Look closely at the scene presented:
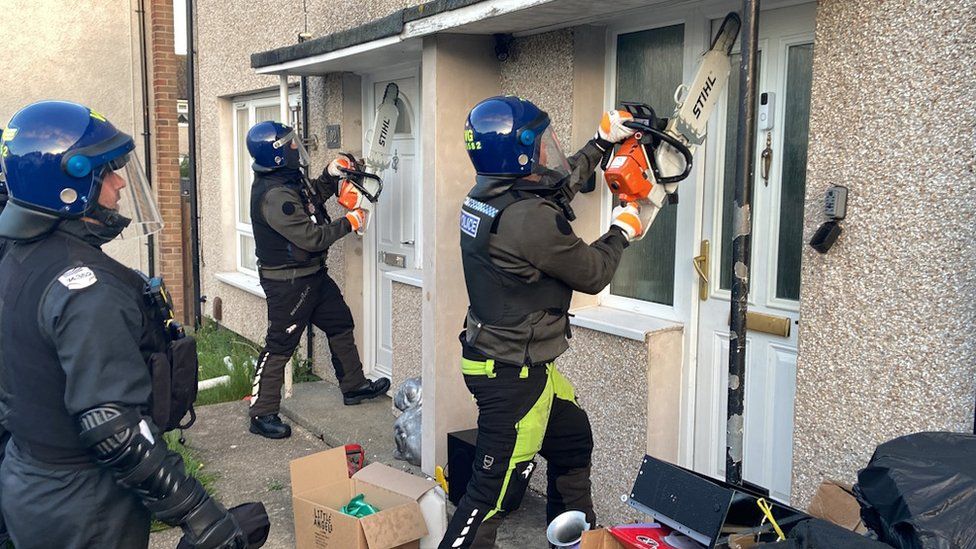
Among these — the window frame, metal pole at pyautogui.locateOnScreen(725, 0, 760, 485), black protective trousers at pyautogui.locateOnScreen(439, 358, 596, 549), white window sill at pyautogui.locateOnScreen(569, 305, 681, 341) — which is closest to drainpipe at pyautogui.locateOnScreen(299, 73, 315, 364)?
white window sill at pyautogui.locateOnScreen(569, 305, 681, 341)

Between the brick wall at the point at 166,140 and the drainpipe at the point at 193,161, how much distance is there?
386mm

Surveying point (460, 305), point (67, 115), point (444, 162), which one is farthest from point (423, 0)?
point (67, 115)

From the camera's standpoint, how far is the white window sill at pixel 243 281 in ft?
27.3

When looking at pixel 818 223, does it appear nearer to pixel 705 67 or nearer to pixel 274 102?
pixel 705 67

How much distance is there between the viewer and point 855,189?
9.93 feet

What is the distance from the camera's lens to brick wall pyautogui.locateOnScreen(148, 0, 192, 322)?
406 inches

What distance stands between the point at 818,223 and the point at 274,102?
20.2 feet

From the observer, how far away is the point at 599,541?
3.05 metres

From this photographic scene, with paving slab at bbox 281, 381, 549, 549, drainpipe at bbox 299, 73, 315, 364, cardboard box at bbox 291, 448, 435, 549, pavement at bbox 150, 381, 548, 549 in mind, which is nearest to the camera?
cardboard box at bbox 291, 448, 435, 549

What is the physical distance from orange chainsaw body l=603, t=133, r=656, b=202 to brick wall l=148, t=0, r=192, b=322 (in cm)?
812

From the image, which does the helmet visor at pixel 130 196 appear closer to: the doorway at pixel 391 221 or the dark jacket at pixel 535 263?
the dark jacket at pixel 535 263

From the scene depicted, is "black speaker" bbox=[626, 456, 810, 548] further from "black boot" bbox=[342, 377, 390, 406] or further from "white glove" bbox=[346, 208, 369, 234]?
"black boot" bbox=[342, 377, 390, 406]

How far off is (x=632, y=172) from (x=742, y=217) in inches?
21.5

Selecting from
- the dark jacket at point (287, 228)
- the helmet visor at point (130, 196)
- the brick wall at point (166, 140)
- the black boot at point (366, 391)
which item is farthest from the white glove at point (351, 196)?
the brick wall at point (166, 140)
